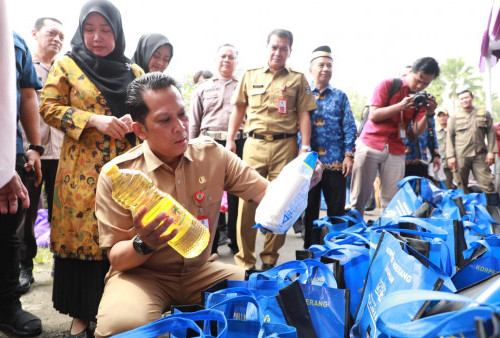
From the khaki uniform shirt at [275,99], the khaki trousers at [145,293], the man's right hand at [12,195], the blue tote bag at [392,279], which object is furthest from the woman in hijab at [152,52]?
the blue tote bag at [392,279]

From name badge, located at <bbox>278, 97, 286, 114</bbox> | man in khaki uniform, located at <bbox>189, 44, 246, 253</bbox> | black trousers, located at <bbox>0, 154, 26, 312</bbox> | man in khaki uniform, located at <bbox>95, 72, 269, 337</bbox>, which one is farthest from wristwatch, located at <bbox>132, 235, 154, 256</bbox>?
man in khaki uniform, located at <bbox>189, 44, 246, 253</bbox>

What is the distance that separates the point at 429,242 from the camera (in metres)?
1.12

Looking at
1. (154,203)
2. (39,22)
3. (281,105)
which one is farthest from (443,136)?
(154,203)

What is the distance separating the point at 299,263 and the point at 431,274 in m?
0.46

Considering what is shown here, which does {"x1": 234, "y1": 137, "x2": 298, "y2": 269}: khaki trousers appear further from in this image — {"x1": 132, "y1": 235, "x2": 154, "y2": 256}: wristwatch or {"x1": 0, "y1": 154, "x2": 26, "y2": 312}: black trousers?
{"x1": 132, "y1": 235, "x2": 154, "y2": 256}: wristwatch

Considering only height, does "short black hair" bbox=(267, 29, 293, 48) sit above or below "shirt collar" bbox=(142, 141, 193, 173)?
above

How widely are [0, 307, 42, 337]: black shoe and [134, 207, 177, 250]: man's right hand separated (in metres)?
1.14

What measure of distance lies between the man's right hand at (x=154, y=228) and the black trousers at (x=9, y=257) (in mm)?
1100

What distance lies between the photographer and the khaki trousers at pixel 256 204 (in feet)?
9.74

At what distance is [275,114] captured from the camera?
3145 millimetres

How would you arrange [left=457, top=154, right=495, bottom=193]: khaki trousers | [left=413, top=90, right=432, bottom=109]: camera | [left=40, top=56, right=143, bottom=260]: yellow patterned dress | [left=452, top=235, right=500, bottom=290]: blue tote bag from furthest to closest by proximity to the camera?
[left=457, top=154, right=495, bottom=193]: khaki trousers, [left=413, top=90, right=432, bottom=109]: camera, [left=40, top=56, right=143, bottom=260]: yellow patterned dress, [left=452, top=235, right=500, bottom=290]: blue tote bag

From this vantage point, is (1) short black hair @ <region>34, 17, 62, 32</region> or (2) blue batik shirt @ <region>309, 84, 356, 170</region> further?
(2) blue batik shirt @ <region>309, 84, 356, 170</region>

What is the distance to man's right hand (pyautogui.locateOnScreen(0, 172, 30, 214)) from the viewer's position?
1746 millimetres

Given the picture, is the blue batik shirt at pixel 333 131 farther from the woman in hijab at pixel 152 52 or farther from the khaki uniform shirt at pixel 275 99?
the woman in hijab at pixel 152 52
